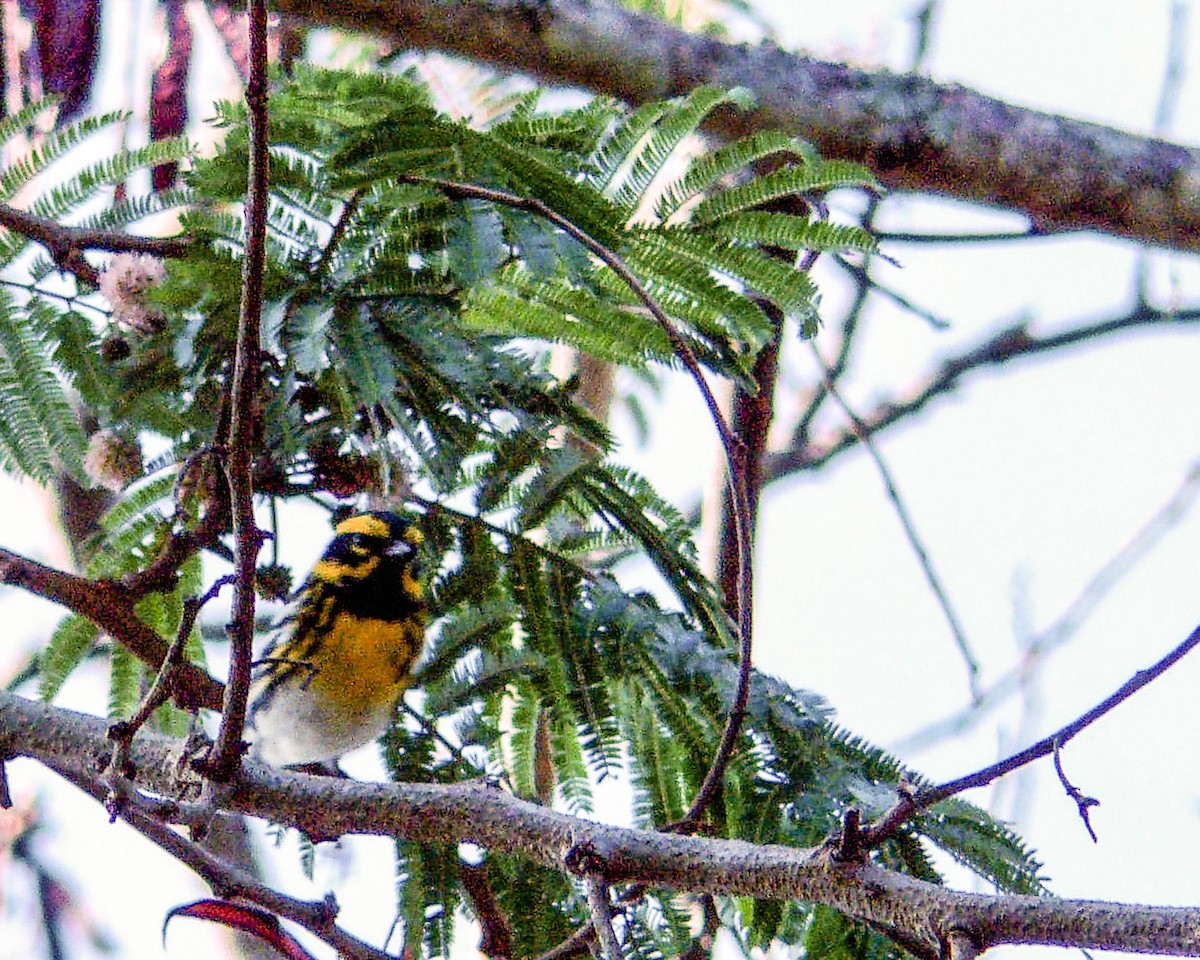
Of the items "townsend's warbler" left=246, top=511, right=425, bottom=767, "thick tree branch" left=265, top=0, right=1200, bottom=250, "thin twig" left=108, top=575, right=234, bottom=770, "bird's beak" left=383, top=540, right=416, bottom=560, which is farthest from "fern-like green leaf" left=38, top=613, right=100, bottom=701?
"thick tree branch" left=265, top=0, right=1200, bottom=250

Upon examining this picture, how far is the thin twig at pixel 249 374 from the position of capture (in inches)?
61.0

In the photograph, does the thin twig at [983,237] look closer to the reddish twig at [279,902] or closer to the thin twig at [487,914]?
the thin twig at [487,914]

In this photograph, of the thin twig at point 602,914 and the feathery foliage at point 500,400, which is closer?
the thin twig at point 602,914

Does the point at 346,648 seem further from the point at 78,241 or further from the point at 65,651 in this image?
the point at 78,241

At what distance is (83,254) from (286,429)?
557mm

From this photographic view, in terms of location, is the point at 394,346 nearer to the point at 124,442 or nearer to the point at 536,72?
the point at 124,442

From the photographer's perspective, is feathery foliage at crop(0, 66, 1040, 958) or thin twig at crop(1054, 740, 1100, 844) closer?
thin twig at crop(1054, 740, 1100, 844)

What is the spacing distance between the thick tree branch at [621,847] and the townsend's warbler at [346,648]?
0.67m

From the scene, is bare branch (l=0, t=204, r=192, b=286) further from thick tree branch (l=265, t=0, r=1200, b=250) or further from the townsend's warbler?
thick tree branch (l=265, t=0, r=1200, b=250)

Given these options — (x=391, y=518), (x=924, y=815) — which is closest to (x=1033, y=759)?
(x=924, y=815)

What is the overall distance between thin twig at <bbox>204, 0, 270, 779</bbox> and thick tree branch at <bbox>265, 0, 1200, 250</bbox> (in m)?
1.84

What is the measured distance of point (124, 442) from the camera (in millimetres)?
2711

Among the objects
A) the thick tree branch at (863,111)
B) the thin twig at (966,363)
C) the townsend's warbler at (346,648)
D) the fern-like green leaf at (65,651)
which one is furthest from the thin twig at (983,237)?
the thin twig at (966,363)

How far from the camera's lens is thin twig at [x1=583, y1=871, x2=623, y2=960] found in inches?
59.1
